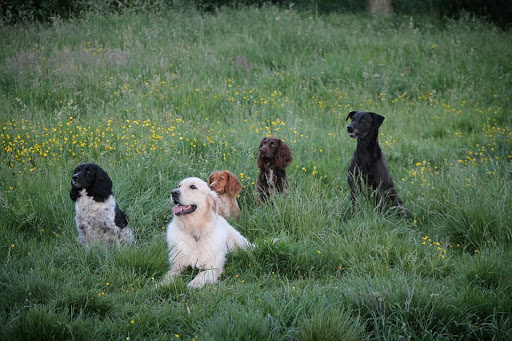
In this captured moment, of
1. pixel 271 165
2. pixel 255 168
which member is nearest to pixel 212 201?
pixel 271 165

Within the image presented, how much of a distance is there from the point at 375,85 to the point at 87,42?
6818mm

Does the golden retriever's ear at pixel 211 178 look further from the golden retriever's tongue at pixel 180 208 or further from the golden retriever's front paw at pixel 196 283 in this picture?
the golden retriever's front paw at pixel 196 283

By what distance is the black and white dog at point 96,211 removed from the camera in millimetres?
6113

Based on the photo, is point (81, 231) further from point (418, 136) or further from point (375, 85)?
point (375, 85)

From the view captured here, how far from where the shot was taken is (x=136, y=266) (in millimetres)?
5340

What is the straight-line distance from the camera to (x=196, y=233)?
569cm

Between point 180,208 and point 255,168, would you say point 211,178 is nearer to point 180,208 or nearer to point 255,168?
point 255,168

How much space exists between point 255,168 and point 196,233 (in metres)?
2.52

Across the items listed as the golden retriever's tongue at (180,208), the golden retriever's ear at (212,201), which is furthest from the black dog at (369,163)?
the golden retriever's tongue at (180,208)

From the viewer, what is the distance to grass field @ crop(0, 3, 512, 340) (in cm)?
438

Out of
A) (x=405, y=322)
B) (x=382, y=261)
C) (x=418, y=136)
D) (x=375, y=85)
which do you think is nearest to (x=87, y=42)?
(x=375, y=85)

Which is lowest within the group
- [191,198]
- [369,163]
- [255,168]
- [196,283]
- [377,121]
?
[196,283]

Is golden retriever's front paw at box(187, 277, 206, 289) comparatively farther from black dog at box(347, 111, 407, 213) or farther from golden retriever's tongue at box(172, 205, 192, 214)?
black dog at box(347, 111, 407, 213)

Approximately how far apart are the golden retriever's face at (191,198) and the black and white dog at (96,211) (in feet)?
3.08
